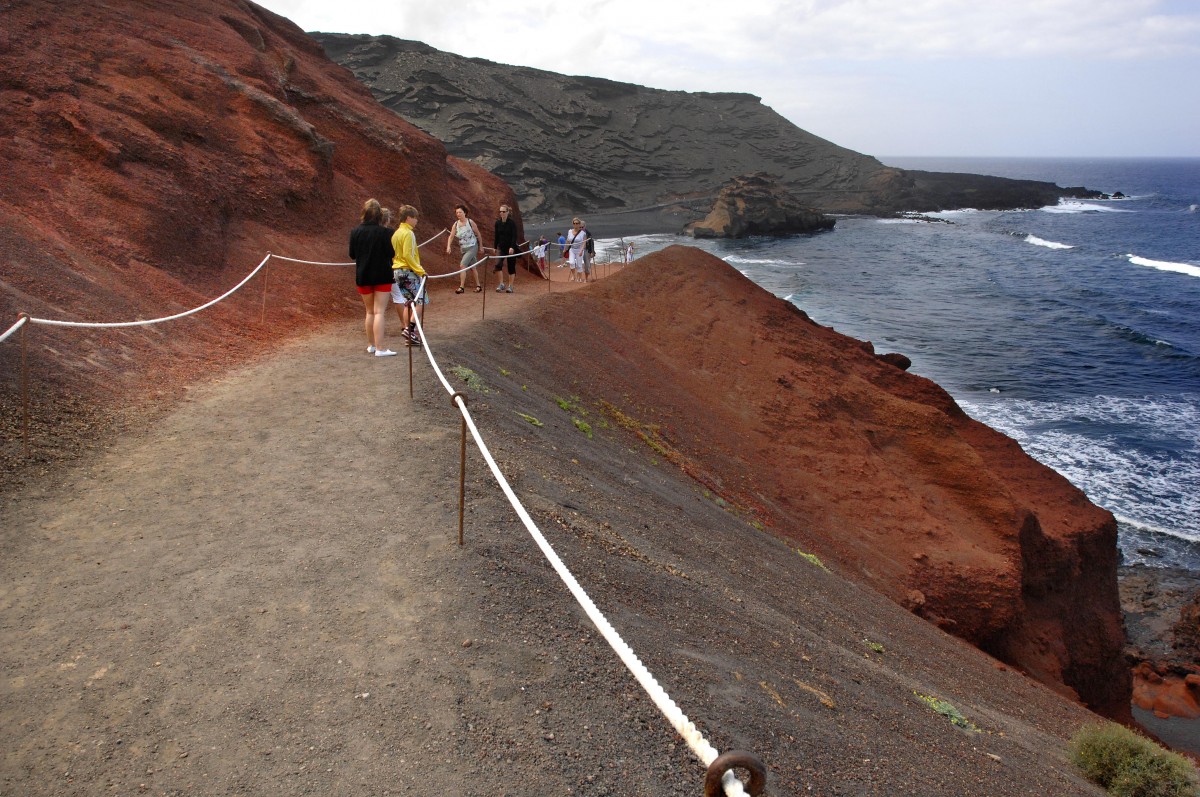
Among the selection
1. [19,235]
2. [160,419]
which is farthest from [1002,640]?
Answer: [19,235]

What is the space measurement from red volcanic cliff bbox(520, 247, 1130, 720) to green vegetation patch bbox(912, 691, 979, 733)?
5.22 metres

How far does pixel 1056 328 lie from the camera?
4012 centimetres

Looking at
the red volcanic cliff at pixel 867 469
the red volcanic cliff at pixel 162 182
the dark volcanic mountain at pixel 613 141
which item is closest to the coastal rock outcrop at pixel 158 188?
the red volcanic cliff at pixel 162 182

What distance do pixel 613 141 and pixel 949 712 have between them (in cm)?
9934

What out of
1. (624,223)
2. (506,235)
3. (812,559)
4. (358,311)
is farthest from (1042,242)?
(358,311)

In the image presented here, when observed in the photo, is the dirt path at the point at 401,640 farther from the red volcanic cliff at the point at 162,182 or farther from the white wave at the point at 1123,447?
the white wave at the point at 1123,447

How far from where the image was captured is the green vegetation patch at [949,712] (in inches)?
253

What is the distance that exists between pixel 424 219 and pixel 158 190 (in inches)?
310

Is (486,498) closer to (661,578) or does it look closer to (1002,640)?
(661,578)

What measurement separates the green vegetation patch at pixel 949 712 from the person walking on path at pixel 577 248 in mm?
16626

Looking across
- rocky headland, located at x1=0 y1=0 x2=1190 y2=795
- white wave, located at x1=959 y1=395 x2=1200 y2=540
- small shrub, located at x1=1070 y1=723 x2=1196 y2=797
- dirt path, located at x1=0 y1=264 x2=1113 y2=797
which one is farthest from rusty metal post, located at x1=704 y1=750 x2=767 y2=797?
white wave, located at x1=959 y1=395 x2=1200 y2=540

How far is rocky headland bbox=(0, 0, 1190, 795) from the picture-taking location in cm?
607

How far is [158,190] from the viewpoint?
1316cm

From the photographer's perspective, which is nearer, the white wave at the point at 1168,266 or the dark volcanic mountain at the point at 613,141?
the white wave at the point at 1168,266
